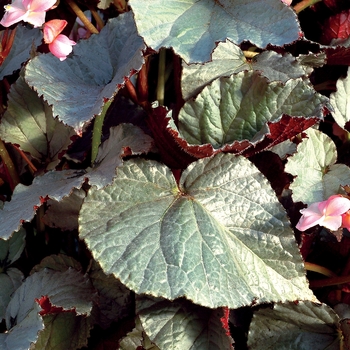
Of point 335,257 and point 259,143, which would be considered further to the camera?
point 335,257

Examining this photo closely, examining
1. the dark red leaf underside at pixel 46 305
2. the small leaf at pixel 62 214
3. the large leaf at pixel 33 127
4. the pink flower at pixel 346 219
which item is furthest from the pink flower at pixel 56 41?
the pink flower at pixel 346 219

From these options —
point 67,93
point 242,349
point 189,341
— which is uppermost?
point 67,93

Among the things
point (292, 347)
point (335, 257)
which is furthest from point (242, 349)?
point (335, 257)

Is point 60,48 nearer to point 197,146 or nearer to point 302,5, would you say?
point 197,146

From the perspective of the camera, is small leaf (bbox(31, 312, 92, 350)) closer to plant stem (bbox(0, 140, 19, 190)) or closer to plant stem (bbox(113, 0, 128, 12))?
plant stem (bbox(0, 140, 19, 190))

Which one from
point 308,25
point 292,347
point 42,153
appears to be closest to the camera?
point 292,347

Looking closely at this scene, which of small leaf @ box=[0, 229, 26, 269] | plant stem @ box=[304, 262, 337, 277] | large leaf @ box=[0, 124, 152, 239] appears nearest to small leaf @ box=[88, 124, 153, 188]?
large leaf @ box=[0, 124, 152, 239]

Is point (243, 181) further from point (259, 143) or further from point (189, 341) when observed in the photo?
point (189, 341)
